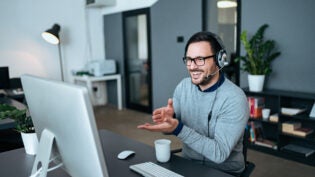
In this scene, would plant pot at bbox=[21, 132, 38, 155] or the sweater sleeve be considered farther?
plant pot at bbox=[21, 132, 38, 155]

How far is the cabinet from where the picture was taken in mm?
3079

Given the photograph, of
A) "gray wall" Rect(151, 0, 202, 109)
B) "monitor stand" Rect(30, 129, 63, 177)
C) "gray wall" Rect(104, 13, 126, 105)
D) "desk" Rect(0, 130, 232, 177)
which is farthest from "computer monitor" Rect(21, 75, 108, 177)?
"gray wall" Rect(104, 13, 126, 105)

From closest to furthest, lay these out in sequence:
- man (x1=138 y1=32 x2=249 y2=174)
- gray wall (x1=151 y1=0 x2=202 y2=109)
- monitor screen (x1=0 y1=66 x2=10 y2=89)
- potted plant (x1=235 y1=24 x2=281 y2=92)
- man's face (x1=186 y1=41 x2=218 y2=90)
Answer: man (x1=138 y1=32 x2=249 y2=174) → man's face (x1=186 y1=41 x2=218 y2=90) → potted plant (x1=235 y1=24 x2=281 y2=92) → monitor screen (x1=0 y1=66 x2=10 y2=89) → gray wall (x1=151 y1=0 x2=202 y2=109)

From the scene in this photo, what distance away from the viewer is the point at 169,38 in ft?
15.6

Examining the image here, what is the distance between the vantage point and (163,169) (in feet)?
4.26

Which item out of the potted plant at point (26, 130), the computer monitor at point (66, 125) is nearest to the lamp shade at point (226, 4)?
the potted plant at point (26, 130)

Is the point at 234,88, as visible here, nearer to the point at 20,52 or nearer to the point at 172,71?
the point at 172,71

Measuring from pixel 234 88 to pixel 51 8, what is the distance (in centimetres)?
476

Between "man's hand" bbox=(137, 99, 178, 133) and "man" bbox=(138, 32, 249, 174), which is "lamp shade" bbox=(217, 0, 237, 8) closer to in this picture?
"man" bbox=(138, 32, 249, 174)

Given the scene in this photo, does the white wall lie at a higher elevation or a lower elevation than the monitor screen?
higher

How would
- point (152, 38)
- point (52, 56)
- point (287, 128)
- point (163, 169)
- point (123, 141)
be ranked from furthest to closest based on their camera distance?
1. point (52, 56)
2. point (152, 38)
3. point (287, 128)
4. point (123, 141)
5. point (163, 169)

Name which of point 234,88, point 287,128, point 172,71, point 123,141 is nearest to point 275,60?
point 287,128

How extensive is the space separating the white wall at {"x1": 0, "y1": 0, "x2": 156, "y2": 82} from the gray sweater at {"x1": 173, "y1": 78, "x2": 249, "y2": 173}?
12.0ft

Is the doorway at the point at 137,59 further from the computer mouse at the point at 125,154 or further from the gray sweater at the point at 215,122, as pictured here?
the computer mouse at the point at 125,154
